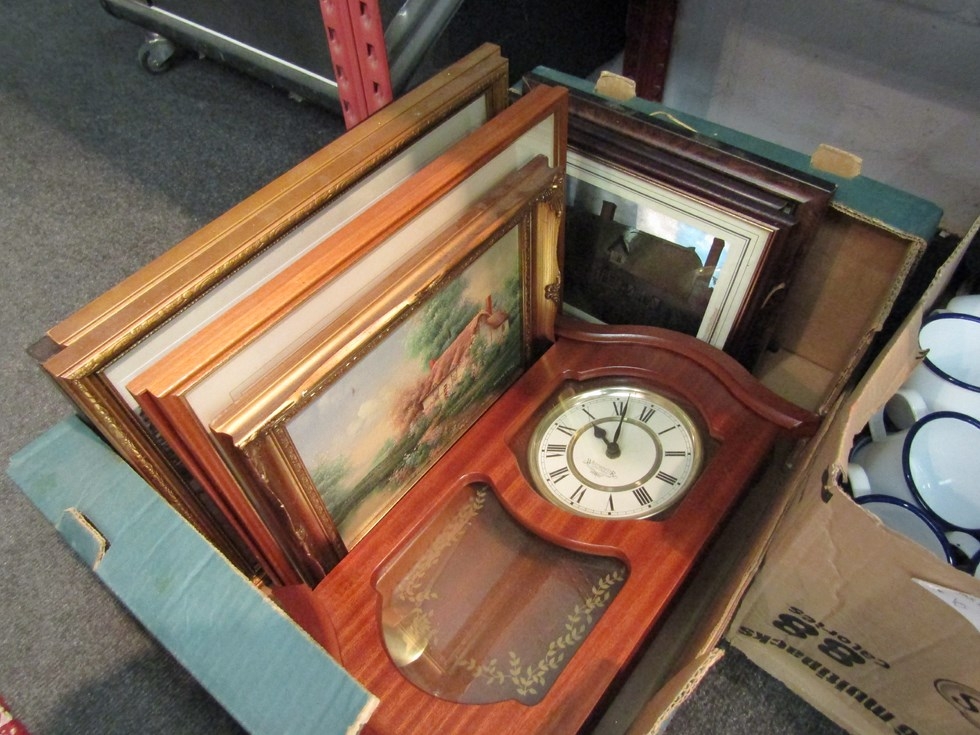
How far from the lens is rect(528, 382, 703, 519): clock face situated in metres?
0.66

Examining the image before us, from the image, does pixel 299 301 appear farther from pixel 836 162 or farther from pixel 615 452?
pixel 836 162

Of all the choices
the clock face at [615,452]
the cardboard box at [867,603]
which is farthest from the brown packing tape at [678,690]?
the clock face at [615,452]

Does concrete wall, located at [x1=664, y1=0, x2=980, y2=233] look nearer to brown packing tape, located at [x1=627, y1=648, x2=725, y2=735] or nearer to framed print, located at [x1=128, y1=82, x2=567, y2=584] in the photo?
framed print, located at [x1=128, y1=82, x2=567, y2=584]

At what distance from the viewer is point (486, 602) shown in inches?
24.7

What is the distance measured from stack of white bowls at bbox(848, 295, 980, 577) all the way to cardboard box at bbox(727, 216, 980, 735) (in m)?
0.09

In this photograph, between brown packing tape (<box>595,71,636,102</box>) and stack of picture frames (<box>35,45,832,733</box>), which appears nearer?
stack of picture frames (<box>35,45,832,733</box>)

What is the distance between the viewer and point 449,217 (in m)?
0.55

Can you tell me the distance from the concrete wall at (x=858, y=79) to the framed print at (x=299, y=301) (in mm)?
519

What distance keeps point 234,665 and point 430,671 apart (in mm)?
194

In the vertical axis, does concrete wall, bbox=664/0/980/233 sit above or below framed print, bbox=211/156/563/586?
above

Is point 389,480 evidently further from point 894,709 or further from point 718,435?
point 894,709

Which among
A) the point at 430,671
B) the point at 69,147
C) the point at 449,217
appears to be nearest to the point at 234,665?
the point at 430,671

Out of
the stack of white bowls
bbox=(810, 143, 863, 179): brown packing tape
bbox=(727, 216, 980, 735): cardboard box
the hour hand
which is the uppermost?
bbox=(810, 143, 863, 179): brown packing tape

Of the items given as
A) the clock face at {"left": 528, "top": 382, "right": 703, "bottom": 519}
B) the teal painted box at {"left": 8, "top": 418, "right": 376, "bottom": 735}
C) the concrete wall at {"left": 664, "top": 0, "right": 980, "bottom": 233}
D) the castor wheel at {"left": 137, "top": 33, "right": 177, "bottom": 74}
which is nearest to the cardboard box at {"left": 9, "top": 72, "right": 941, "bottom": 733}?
the teal painted box at {"left": 8, "top": 418, "right": 376, "bottom": 735}
